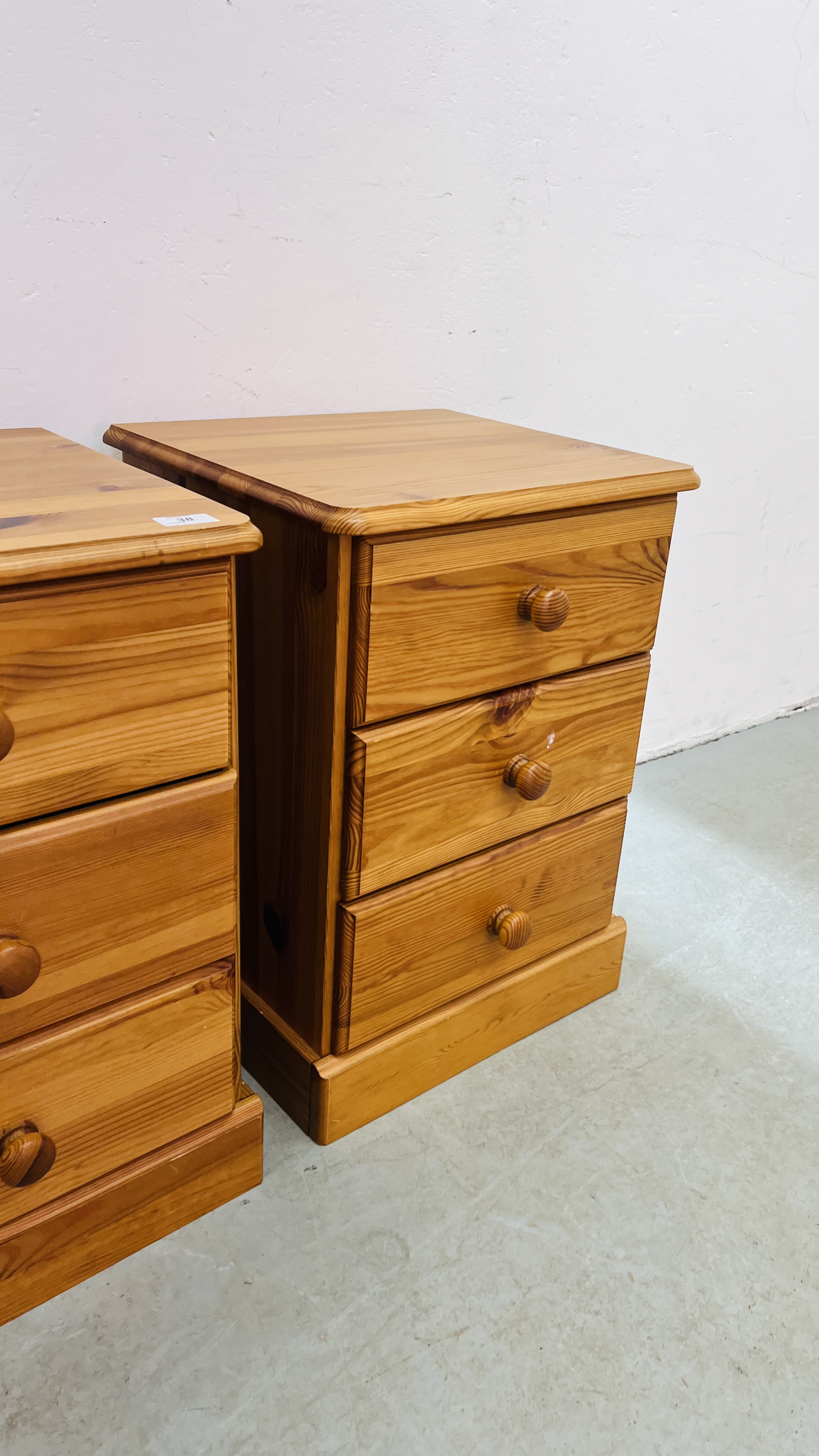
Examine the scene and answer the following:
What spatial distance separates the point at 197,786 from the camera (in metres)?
0.86

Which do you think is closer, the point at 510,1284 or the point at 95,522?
the point at 95,522

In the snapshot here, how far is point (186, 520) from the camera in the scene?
79 centimetres

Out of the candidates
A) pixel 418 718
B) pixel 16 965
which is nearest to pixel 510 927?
pixel 418 718

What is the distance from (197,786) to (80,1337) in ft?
1.63

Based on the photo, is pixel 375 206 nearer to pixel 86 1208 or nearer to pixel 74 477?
pixel 74 477

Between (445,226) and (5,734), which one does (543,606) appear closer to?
(5,734)

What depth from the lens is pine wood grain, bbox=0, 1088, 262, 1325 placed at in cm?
92

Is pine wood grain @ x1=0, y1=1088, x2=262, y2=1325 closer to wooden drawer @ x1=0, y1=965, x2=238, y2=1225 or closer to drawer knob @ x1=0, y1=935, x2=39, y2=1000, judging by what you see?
wooden drawer @ x1=0, y1=965, x2=238, y2=1225

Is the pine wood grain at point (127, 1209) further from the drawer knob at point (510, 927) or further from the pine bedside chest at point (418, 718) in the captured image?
the drawer knob at point (510, 927)

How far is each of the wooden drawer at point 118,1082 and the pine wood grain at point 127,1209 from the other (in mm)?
13

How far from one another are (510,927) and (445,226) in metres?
0.91

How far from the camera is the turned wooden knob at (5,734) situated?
728 millimetres

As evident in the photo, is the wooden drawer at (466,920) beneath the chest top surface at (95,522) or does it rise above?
beneath

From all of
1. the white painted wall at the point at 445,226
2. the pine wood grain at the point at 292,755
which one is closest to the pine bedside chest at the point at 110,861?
the pine wood grain at the point at 292,755
